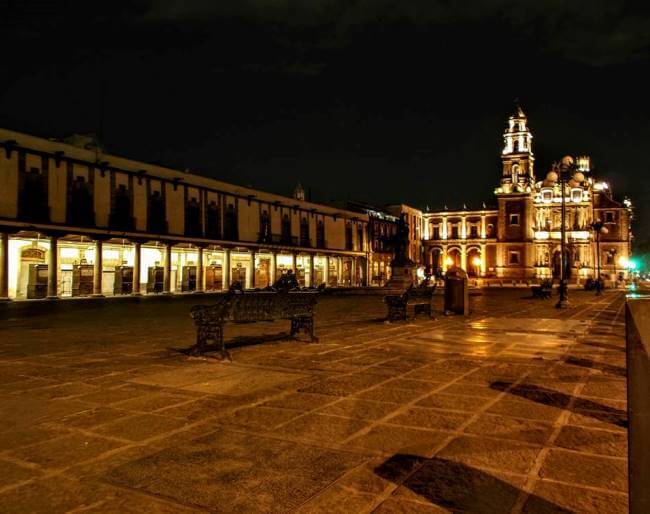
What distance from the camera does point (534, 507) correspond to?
2855 millimetres

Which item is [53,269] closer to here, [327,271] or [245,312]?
[245,312]

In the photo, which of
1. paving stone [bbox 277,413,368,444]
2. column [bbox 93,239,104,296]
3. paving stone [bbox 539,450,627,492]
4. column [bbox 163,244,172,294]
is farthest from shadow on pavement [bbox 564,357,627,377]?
column [bbox 163,244,172,294]

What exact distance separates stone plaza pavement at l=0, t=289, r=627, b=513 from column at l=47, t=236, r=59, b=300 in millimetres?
20897

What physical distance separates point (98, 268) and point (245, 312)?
24.6 meters

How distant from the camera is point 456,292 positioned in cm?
1673

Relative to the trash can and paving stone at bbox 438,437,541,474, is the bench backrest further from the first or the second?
the trash can

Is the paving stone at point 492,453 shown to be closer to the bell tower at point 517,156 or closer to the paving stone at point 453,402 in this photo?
the paving stone at point 453,402

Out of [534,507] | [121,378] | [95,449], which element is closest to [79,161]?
[121,378]

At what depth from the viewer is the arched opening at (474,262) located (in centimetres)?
8712

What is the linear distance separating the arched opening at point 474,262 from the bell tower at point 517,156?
424 inches

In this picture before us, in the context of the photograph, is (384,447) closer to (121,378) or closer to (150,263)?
(121,378)

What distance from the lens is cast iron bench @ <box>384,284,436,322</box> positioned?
13.6 m

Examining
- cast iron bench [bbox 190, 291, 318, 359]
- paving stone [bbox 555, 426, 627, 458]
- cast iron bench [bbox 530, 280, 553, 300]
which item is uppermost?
cast iron bench [bbox 190, 291, 318, 359]

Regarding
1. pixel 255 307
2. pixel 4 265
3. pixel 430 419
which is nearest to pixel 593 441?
pixel 430 419
